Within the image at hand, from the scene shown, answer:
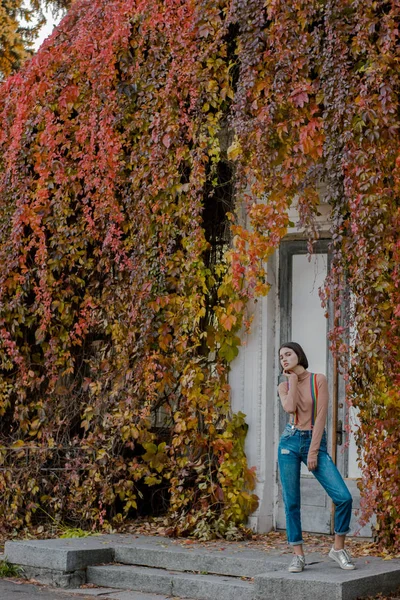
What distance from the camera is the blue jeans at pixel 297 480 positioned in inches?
265

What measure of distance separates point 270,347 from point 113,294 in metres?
1.63

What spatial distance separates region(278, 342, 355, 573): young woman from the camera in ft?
22.2

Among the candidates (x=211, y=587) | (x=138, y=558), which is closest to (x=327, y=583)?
(x=211, y=587)

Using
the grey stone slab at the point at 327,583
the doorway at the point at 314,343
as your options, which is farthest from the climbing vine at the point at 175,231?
the grey stone slab at the point at 327,583

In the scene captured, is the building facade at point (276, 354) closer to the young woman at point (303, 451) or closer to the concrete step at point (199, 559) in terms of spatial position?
the concrete step at point (199, 559)

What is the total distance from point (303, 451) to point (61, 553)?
2.27 meters

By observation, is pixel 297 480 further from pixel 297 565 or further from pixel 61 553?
Result: pixel 61 553

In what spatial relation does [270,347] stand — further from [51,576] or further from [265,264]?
[51,576]

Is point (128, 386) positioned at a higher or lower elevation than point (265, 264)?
lower

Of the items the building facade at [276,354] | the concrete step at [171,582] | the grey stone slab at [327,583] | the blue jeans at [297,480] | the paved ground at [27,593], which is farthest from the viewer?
the building facade at [276,354]

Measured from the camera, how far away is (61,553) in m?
7.90

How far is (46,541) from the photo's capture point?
330 inches

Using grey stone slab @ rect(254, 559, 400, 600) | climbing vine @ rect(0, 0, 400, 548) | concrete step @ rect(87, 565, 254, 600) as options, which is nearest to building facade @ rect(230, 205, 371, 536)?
climbing vine @ rect(0, 0, 400, 548)

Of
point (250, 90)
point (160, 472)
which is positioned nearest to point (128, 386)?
point (160, 472)
